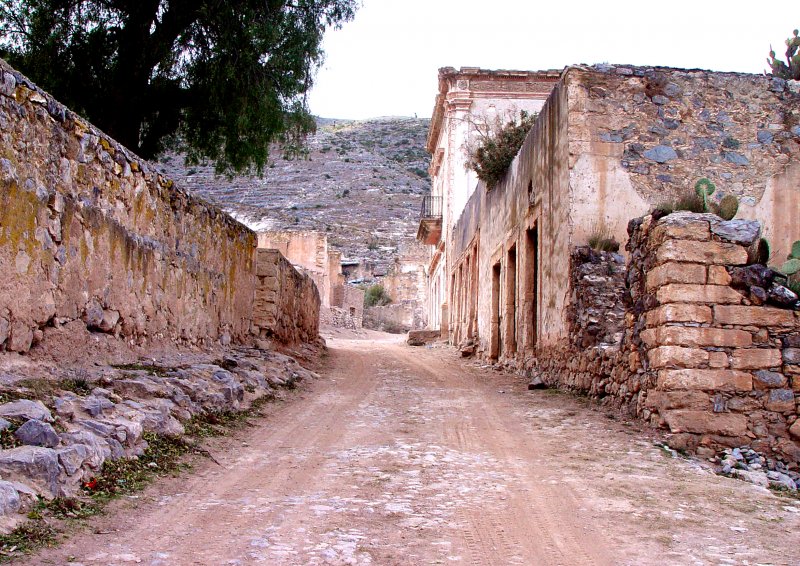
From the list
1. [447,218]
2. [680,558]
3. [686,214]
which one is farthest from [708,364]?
[447,218]

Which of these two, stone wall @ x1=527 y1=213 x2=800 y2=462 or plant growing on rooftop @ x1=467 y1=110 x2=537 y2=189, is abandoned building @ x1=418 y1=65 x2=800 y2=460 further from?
plant growing on rooftop @ x1=467 y1=110 x2=537 y2=189

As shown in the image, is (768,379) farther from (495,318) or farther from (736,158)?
(495,318)

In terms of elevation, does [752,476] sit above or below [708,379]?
below

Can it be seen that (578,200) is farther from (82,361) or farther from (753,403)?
(82,361)

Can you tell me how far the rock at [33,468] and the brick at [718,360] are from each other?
5.27 metres

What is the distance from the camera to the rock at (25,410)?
390 cm

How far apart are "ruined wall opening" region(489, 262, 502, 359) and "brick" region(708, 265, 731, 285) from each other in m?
8.75

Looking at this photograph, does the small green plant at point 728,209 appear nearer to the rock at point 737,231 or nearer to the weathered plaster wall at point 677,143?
the rock at point 737,231

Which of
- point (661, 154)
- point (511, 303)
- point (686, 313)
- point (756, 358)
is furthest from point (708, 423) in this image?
point (511, 303)

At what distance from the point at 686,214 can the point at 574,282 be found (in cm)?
304

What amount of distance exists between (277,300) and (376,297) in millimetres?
37243

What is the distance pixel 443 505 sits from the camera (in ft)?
14.1

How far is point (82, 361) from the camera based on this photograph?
5539mm

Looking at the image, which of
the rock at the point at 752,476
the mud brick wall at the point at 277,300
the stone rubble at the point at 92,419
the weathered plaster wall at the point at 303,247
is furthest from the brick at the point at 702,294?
the weathered plaster wall at the point at 303,247
